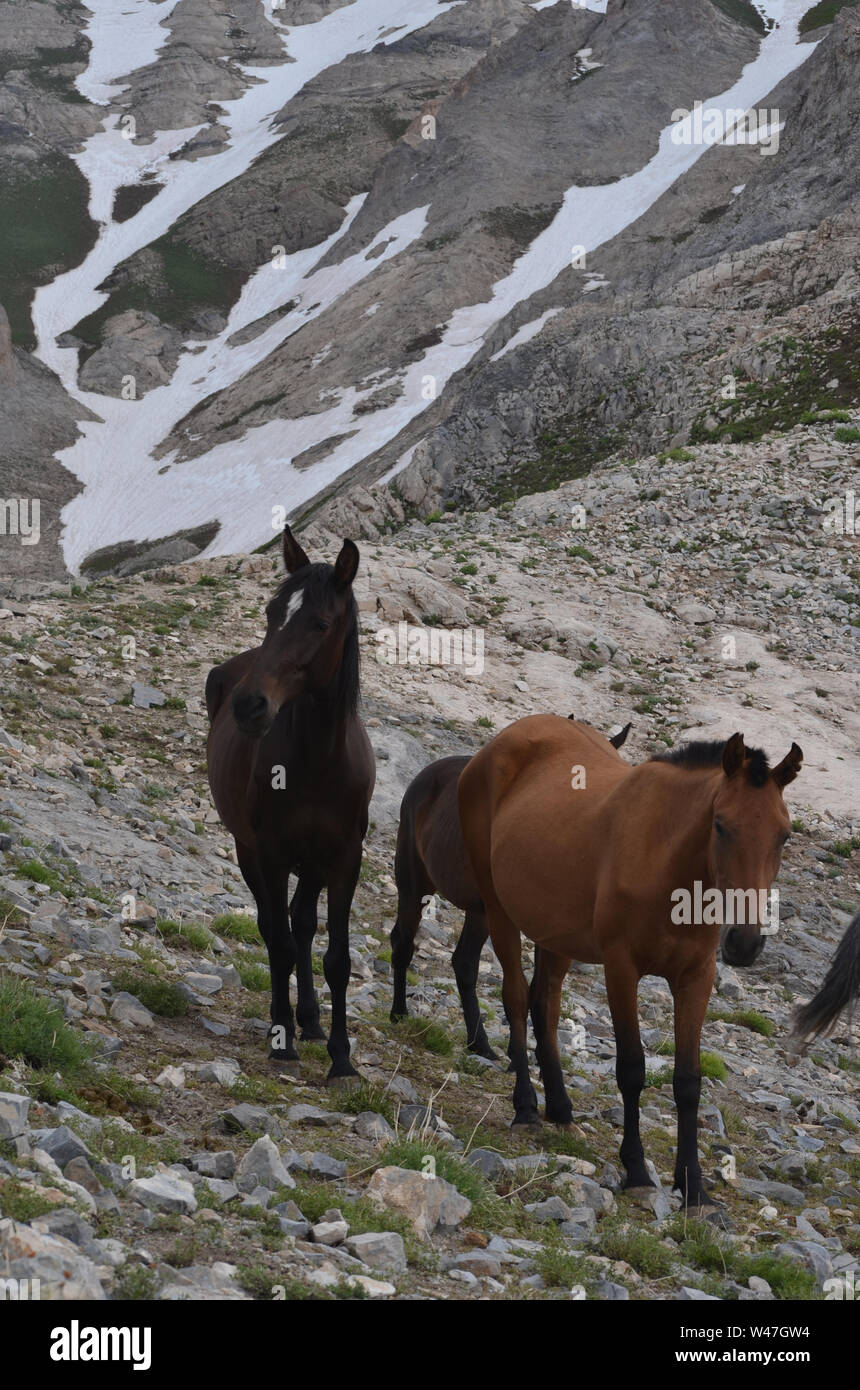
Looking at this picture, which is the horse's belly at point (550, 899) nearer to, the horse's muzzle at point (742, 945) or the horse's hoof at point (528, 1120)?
the horse's hoof at point (528, 1120)

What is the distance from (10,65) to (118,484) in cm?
11456

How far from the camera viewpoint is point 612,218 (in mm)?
86812

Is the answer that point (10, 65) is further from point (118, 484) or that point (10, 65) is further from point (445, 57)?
point (118, 484)

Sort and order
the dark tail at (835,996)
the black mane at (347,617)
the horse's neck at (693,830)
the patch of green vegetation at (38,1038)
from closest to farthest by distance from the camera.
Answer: the patch of green vegetation at (38,1038) → the horse's neck at (693,830) → the black mane at (347,617) → the dark tail at (835,996)

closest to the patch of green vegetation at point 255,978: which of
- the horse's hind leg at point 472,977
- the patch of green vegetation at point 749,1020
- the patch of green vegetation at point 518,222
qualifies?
the horse's hind leg at point 472,977

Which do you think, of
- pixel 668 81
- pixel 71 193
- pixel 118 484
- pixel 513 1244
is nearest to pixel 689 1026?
pixel 513 1244

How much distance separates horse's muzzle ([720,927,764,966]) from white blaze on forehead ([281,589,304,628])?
11.0 feet

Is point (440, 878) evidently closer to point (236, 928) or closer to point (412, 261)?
point (236, 928)

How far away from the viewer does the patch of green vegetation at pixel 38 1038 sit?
598 centimetres

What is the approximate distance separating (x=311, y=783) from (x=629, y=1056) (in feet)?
9.07

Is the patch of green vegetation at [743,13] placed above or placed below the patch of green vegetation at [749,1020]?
above

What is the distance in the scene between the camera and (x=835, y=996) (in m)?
8.62

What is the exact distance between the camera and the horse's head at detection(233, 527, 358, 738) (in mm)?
6941

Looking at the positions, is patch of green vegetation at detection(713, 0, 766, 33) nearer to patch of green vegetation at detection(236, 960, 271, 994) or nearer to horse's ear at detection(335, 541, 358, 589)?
horse's ear at detection(335, 541, 358, 589)
